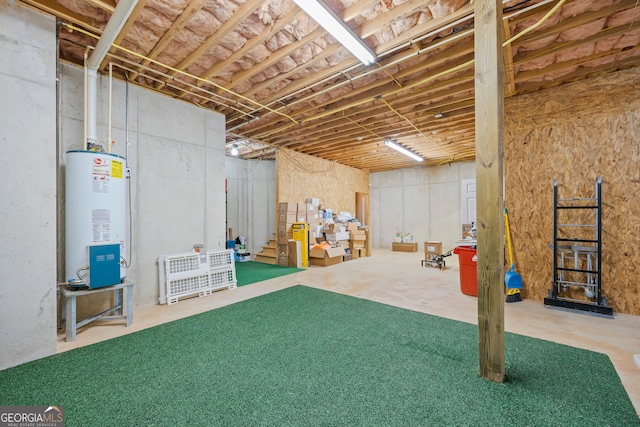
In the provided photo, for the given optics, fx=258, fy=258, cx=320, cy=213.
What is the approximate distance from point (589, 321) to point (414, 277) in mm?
2644

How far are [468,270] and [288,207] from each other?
4.39 metres

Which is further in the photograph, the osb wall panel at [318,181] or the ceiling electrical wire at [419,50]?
the osb wall panel at [318,181]

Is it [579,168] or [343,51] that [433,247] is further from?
[343,51]

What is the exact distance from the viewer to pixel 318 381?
6.33 ft

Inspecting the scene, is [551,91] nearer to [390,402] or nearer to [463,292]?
[463,292]

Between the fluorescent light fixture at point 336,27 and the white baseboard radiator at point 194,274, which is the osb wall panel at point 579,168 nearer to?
the fluorescent light fixture at point 336,27

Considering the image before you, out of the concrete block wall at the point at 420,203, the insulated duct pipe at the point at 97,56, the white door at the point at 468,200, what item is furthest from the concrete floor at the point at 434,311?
the concrete block wall at the point at 420,203

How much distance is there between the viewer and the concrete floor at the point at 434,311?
2.51 meters

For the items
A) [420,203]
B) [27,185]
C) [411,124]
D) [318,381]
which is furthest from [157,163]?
[420,203]

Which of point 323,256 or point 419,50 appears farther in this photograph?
point 323,256

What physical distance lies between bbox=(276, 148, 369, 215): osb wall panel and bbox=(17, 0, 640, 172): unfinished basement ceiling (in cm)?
248

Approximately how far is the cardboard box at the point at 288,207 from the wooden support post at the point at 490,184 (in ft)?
17.5

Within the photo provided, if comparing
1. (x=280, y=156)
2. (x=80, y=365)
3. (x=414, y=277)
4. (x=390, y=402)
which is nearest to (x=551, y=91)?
(x=414, y=277)

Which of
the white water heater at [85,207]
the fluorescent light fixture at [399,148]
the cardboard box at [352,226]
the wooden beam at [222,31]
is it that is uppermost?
Result: the wooden beam at [222,31]
